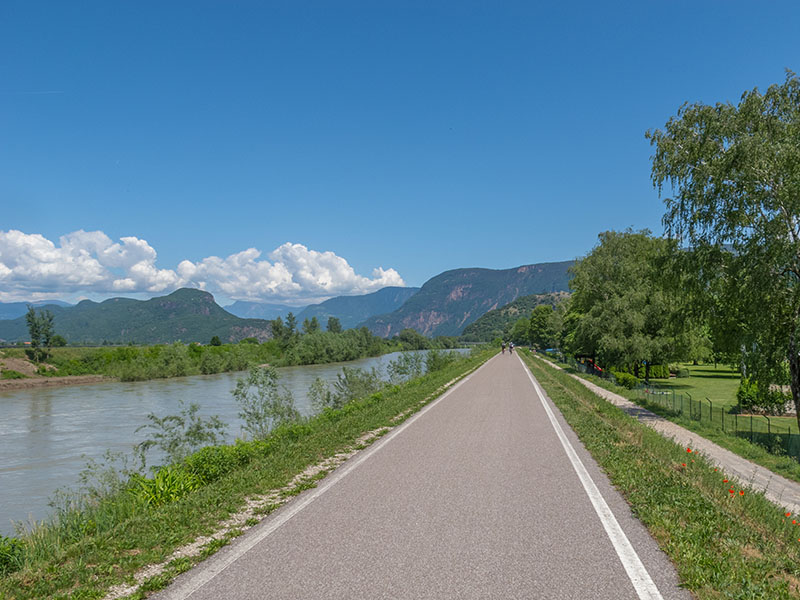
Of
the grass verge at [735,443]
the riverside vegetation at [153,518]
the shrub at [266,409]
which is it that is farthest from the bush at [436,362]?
the riverside vegetation at [153,518]

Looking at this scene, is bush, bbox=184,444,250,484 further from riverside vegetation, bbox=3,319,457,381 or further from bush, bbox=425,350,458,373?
bush, bbox=425,350,458,373

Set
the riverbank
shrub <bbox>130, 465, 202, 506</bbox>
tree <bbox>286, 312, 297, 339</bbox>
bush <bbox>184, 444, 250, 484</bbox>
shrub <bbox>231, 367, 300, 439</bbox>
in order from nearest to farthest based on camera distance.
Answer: shrub <bbox>130, 465, 202, 506</bbox>, bush <bbox>184, 444, 250, 484</bbox>, shrub <bbox>231, 367, 300, 439</bbox>, the riverbank, tree <bbox>286, 312, 297, 339</bbox>

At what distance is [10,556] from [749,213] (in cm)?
2251

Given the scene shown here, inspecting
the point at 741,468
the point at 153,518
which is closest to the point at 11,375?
the point at 153,518

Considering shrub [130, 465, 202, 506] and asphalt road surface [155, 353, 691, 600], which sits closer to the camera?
asphalt road surface [155, 353, 691, 600]

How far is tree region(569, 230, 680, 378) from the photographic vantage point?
36062mm

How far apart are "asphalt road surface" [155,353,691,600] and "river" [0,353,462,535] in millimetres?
5046

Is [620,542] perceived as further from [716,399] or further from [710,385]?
[710,385]

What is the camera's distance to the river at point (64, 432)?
609 inches

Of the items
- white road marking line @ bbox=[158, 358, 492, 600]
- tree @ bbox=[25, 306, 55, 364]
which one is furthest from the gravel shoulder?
tree @ bbox=[25, 306, 55, 364]

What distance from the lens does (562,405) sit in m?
19.7

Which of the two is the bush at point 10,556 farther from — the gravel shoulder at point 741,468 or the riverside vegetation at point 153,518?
the gravel shoulder at point 741,468

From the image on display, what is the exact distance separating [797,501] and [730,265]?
11.7 m

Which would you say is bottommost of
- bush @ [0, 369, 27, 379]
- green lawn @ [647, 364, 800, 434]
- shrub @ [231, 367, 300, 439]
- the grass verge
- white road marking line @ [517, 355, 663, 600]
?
bush @ [0, 369, 27, 379]
